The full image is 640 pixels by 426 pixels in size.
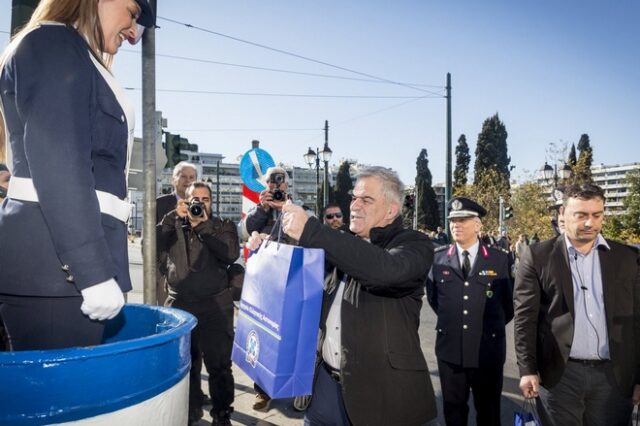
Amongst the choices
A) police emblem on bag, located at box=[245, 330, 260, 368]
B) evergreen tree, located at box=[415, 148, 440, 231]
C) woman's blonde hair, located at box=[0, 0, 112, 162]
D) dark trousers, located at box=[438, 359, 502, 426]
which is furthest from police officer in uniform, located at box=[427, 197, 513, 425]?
evergreen tree, located at box=[415, 148, 440, 231]

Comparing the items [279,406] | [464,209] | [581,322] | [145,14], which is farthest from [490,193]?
[145,14]

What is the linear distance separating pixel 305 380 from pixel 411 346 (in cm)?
60

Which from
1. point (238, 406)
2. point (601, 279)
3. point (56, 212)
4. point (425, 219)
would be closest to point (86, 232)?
point (56, 212)

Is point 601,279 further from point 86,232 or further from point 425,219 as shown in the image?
point 425,219

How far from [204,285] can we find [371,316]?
208cm

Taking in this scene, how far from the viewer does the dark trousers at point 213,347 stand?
389cm

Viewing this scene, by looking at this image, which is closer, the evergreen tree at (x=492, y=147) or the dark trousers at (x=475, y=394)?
the dark trousers at (x=475, y=394)

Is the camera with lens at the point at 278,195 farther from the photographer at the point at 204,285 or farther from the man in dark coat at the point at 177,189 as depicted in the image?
the man in dark coat at the point at 177,189

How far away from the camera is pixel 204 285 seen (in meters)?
3.96

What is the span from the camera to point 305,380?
6.72 ft

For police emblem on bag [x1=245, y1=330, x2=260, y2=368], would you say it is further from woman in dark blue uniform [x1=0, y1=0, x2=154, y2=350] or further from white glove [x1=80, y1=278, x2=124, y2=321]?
white glove [x1=80, y1=278, x2=124, y2=321]

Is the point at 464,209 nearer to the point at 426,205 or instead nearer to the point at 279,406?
the point at 279,406

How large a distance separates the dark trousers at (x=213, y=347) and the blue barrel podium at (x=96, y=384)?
108 inches

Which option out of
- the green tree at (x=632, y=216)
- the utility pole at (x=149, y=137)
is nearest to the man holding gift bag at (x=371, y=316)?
the utility pole at (x=149, y=137)
